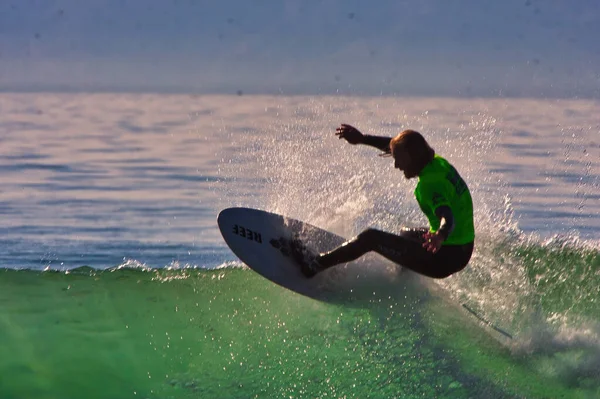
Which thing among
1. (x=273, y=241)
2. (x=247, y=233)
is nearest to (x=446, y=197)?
(x=273, y=241)

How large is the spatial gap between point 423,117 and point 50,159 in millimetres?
7759

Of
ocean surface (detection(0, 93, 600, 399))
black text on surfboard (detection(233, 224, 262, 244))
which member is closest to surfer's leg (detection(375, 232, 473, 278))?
ocean surface (detection(0, 93, 600, 399))

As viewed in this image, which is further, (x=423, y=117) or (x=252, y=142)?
(x=423, y=117)

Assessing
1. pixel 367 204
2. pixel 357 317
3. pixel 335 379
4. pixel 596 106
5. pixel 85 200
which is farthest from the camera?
pixel 596 106

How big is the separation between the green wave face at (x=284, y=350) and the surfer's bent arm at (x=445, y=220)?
→ 1.17m

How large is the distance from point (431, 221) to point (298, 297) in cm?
173

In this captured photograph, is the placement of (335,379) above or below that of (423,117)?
below

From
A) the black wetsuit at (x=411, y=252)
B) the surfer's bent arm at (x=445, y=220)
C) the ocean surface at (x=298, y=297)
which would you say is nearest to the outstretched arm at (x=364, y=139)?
the black wetsuit at (x=411, y=252)

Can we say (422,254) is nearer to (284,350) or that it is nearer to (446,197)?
(446,197)

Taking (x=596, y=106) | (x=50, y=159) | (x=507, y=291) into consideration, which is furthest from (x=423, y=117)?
(x=507, y=291)

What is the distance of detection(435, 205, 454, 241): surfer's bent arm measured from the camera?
6.79 m

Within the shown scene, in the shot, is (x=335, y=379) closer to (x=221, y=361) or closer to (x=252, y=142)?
(x=221, y=361)

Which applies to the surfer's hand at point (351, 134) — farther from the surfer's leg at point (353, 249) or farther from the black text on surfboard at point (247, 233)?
the black text on surfboard at point (247, 233)

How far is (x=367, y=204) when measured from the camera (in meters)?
9.32
